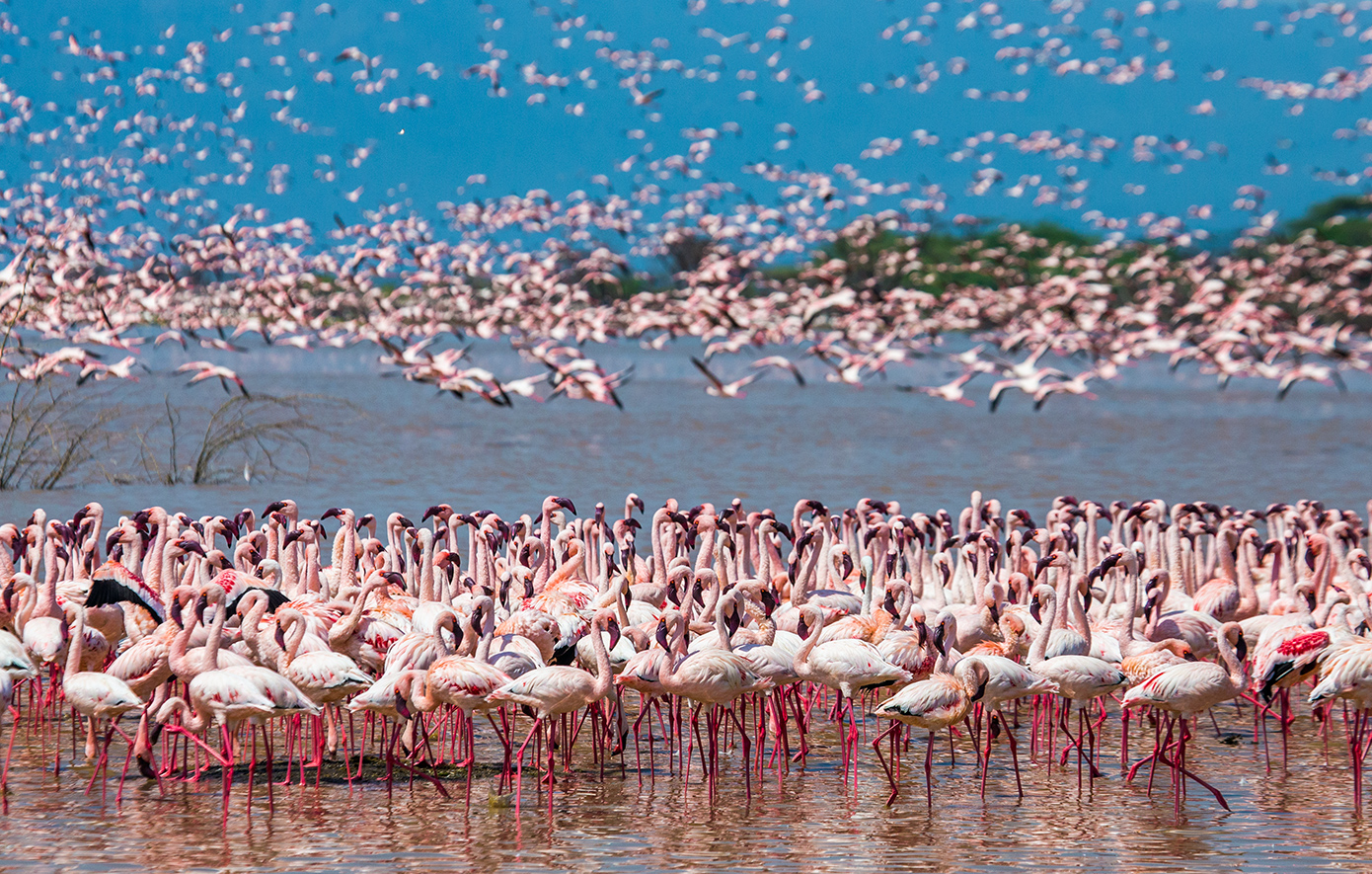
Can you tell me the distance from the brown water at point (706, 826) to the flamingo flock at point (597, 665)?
0.47 ft

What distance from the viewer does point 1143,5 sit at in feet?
206

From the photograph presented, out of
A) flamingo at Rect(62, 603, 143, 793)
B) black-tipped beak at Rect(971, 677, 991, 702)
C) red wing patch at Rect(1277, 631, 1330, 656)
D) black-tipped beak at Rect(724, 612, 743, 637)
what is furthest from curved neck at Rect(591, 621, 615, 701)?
red wing patch at Rect(1277, 631, 1330, 656)

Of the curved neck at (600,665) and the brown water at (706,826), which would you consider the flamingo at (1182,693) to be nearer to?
the brown water at (706,826)

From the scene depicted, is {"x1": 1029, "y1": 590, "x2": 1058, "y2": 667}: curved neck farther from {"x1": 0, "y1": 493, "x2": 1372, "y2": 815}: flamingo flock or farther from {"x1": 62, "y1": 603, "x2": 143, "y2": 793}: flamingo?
{"x1": 62, "y1": 603, "x2": 143, "y2": 793}: flamingo

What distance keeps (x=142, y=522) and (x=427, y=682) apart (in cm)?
522

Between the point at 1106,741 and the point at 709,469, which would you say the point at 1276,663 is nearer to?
the point at 1106,741

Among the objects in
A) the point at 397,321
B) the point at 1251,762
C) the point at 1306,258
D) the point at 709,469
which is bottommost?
the point at 1251,762

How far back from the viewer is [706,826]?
9039mm

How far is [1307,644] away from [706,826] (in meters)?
3.70

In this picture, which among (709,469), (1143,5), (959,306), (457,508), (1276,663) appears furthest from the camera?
(959,306)

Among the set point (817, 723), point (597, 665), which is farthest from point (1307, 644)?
point (597, 665)

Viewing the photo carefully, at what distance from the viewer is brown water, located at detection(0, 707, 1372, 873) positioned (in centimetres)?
836

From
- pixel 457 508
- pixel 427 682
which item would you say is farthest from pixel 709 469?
A: pixel 427 682

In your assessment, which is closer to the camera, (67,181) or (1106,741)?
(1106,741)
